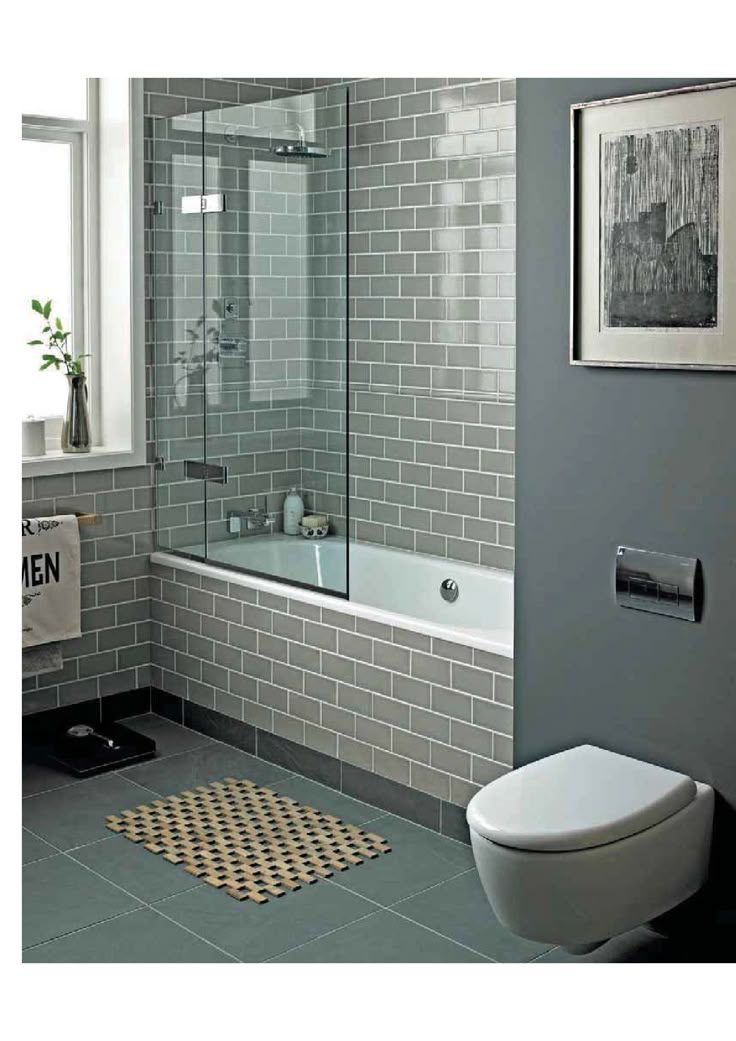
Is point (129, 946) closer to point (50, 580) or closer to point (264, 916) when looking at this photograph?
point (264, 916)

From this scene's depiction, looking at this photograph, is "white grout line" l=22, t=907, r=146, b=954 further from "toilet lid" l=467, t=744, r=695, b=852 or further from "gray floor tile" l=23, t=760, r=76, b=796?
"toilet lid" l=467, t=744, r=695, b=852

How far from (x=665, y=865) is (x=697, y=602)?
22.8 inches

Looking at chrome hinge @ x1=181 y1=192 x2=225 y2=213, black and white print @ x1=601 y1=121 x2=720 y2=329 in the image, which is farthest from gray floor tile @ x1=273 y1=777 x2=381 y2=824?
chrome hinge @ x1=181 y1=192 x2=225 y2=213

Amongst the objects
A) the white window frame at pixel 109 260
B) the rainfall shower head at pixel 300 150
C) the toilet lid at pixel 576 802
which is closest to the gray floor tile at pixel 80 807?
the white window frame at pixel 109 260

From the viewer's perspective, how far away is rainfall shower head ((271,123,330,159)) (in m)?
3.74

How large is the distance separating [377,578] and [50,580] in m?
1.23

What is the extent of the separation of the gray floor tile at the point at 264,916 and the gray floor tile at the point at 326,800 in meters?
0.47

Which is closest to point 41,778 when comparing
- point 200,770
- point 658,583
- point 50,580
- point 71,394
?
point 200,770

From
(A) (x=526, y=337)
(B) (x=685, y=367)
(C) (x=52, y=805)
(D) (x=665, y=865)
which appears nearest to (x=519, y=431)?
(A) (x=526, y=337)

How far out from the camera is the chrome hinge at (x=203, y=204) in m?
4.15

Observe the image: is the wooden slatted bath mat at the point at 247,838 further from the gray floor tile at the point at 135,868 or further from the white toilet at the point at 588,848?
the white toilet at the point at 588,848

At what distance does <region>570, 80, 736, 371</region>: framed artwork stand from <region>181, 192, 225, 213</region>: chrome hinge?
175 centimetres

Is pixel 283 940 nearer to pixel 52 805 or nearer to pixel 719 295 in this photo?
pixel 52 805

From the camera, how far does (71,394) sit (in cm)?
441
